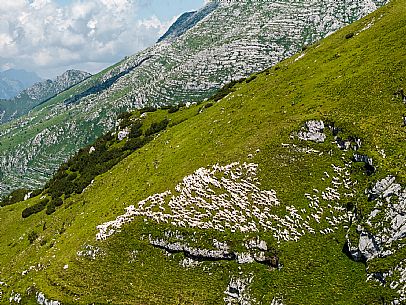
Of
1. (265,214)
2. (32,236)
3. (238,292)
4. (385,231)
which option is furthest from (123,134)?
(385,231)

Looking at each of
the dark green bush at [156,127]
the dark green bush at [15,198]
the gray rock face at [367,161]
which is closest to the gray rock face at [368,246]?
the gray rock face at [367,161]

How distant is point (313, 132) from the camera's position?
47438 millimetres

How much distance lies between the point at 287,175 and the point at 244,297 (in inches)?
626

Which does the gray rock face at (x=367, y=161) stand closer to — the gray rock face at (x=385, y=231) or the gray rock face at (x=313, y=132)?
the gray rock face at (x=385, y=231)

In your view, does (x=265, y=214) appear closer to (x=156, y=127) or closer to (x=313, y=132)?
(x=313, y=132)

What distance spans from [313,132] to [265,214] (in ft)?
44.4

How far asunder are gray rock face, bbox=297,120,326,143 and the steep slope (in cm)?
14

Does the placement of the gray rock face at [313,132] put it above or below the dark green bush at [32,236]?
below

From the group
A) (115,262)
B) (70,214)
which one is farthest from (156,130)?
(115,262)

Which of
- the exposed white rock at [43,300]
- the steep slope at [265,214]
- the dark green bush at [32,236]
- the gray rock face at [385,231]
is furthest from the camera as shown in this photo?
the dark green bush at [32,236]

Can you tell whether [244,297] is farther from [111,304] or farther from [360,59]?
[360,59]

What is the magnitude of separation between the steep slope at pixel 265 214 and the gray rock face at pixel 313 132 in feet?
0.46

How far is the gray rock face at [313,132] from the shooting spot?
47.0 m

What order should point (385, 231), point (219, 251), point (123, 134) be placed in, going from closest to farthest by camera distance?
point (385, 231) → point (219, 251) → point (123, 134)
